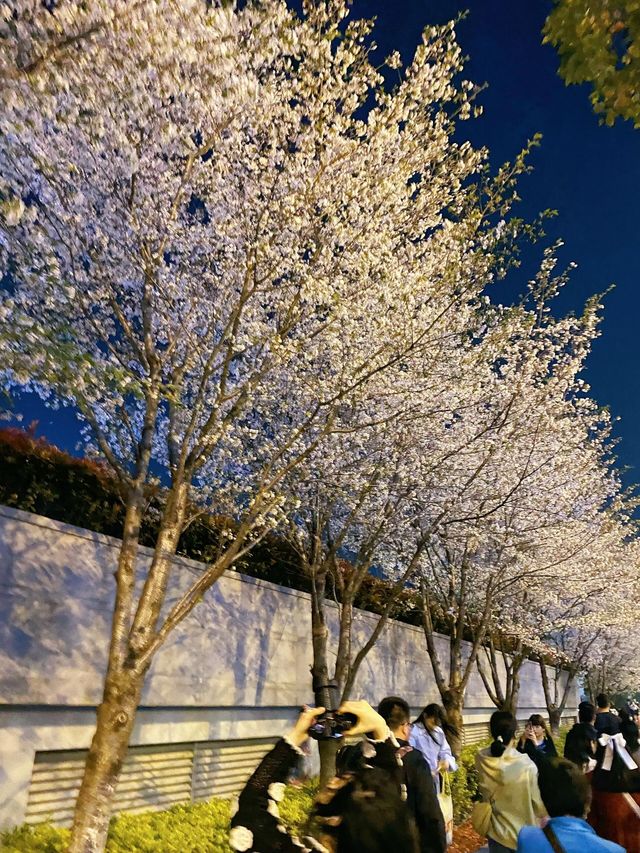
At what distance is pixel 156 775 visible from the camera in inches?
362

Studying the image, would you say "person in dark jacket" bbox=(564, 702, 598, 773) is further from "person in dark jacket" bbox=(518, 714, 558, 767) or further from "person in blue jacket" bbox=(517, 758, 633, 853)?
"person in blue jacket" bbox=(517, 758, 633, 853)

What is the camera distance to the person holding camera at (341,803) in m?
3.33

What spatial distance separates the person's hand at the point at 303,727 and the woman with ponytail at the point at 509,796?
3655 mm

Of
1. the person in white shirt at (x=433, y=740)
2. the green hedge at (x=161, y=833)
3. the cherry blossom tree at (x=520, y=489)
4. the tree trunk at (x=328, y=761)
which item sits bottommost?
A: the green hedge at (x=161, y=833)

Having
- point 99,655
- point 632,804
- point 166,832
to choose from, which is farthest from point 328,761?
point 632,804

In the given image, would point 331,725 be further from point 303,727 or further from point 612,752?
point 612,752

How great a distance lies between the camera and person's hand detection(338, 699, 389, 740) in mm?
3736

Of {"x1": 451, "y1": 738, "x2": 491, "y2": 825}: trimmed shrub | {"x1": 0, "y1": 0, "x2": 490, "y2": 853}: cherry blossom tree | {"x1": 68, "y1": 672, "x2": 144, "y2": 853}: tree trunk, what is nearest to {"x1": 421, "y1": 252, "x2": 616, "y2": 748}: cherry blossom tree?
{"x1": 451, "y1": 738, "x2": 491, "y2": 825}: trimmed shrub

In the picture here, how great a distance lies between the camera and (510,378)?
44.7ft

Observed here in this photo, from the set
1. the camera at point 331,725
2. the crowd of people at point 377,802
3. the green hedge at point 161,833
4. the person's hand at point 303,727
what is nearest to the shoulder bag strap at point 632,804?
the crowd of people at point 377,802

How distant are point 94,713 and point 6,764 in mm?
1228

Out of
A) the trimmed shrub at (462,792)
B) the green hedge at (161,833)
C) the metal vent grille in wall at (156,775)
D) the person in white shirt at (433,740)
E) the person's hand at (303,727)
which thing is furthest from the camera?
the trimmed shrub at (462,792)

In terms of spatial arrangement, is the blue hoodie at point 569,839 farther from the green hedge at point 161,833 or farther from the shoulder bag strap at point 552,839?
the green hedge at point 161,833

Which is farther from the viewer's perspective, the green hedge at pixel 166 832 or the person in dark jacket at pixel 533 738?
the person in dark jacket at pixel 533 738
